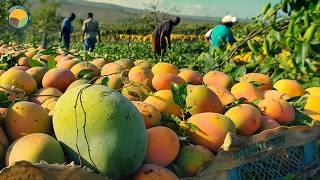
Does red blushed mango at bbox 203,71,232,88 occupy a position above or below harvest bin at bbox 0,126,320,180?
above

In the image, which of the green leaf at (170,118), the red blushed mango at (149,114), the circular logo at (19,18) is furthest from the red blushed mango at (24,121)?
the circular logo at (19,18)

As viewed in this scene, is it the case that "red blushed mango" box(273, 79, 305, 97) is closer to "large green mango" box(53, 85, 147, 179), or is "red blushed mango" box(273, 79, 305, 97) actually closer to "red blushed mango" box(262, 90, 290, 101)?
"red blushed mango" box(262, 90, 290, 101)

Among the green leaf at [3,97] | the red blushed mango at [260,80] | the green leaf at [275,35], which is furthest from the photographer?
the green leaf at [275,35]

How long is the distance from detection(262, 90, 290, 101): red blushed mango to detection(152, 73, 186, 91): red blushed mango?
1.67 feet

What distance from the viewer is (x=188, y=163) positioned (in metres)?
1.87

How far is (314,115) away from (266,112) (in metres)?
0.38

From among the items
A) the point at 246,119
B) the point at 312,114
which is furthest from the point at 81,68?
the point at 312,114

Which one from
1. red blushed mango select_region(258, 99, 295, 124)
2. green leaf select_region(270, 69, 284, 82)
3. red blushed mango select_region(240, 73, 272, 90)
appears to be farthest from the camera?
green leaf select_region(270, 69, 284, 82)

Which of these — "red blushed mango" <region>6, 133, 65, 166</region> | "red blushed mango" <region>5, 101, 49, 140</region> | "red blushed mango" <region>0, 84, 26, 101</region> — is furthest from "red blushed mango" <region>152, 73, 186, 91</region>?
"red blushed mango" <region>6, 133, 65, 166</region>

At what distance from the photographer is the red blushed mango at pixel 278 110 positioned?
233 centimetres

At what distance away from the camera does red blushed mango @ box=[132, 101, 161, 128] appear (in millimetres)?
1962

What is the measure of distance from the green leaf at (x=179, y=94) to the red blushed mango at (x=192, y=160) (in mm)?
291

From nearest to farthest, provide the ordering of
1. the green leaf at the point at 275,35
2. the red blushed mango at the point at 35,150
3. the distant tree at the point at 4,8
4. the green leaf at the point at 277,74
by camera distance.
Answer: the red blushed mango at the point at 35,150 < the green leaf at the point at 277,74 < the green leaf at the point at 275,35 < the distant tree at the point at 4,8

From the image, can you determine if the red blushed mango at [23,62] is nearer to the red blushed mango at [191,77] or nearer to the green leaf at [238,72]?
the red blushed mango at [191,77]
